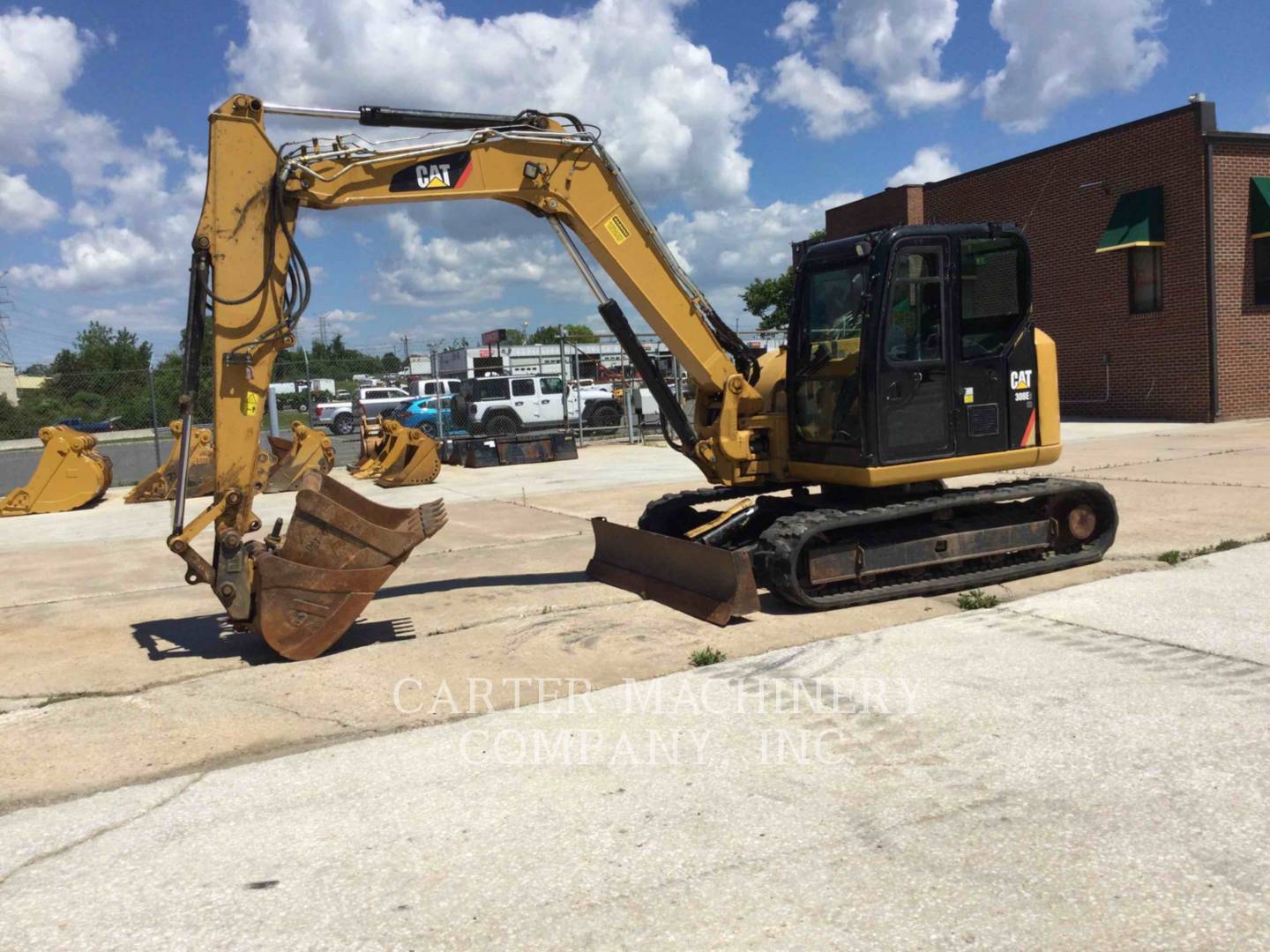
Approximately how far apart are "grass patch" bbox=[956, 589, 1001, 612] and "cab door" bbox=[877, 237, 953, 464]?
3.48ft

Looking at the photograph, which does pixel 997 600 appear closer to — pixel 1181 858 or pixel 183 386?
pixel 1181 858

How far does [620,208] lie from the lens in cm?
779

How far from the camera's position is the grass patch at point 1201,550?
8.29 meters

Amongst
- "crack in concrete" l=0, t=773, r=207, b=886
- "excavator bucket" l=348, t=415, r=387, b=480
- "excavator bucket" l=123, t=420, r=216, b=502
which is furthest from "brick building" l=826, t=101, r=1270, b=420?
"crack in concrete" l=0, t=773, r=207, b=886

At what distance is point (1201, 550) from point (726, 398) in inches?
170

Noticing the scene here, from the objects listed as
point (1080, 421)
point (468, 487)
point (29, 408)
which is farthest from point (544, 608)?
point (29, 408)

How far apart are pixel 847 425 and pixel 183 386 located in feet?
15.0

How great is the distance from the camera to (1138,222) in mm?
22078

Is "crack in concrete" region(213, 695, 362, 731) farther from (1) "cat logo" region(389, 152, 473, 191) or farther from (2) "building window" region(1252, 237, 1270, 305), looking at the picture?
(2) "building window" region(1252, 237, 1270, 305)

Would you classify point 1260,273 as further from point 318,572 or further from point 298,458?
point 318,572

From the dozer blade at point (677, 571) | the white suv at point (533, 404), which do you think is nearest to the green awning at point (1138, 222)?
the white suv at point (533, 404)

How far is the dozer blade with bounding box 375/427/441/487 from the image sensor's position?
17.5 meters

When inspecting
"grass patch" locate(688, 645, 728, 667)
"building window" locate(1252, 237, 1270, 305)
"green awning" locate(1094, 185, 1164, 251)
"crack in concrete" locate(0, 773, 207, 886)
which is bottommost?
"crack in concrete" locate(0, 773, 207, 886)

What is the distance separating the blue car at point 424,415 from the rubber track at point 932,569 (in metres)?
20.7
